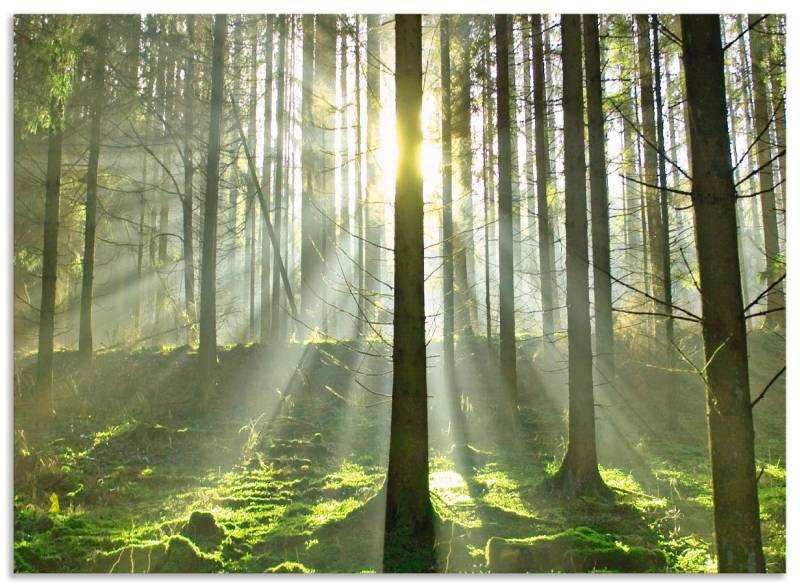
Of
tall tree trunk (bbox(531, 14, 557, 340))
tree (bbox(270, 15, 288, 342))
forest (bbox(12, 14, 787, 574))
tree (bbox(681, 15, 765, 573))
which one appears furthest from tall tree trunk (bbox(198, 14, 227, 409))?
tree (bbox(681, 15, 765, 573))

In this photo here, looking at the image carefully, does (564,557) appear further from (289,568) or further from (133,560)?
(133,560)

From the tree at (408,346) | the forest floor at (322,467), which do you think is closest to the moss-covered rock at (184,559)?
the forest floor at (322,467)

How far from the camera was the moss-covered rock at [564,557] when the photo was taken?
4590 millimetres

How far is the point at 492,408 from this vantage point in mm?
12406

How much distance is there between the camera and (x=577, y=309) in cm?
695

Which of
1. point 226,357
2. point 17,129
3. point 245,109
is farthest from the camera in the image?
point 245,109

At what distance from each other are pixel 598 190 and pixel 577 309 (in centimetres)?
404

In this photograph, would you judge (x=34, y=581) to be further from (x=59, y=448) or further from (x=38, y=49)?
(x=38, y=49)

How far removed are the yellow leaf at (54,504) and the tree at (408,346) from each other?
166 inches

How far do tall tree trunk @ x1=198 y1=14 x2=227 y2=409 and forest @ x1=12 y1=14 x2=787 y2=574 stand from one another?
0.06 metres

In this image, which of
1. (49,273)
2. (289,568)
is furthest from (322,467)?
(49,273)

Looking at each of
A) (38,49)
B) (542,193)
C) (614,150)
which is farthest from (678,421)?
(38,49)

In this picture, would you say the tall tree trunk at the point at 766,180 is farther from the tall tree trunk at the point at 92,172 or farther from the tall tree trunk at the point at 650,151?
the tall tree trunk at the point at 92,172
